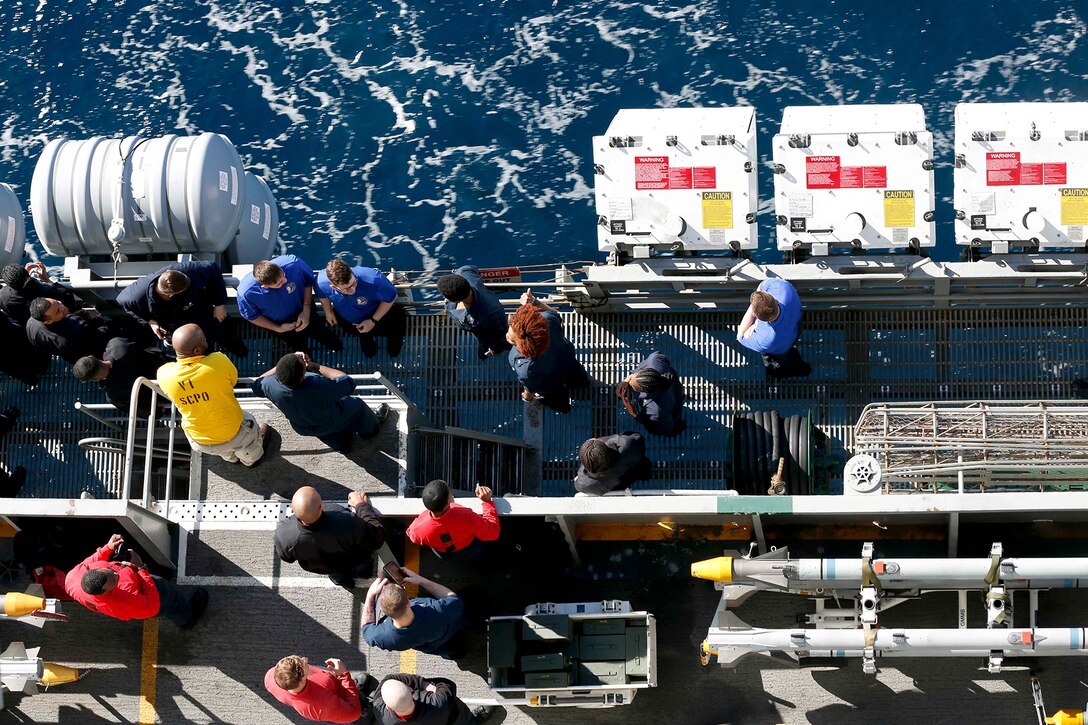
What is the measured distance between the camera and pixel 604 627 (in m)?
9.75

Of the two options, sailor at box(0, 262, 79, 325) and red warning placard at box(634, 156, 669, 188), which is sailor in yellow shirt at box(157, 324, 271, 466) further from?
red warning placard at box(634, 156, 669, 188)

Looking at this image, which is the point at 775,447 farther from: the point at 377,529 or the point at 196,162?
the point at 196,162

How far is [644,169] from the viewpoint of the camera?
12.7 meters

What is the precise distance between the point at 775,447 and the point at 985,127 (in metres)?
3.85

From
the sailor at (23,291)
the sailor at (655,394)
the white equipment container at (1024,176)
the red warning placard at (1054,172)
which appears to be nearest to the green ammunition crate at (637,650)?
the sailor at (655,394)

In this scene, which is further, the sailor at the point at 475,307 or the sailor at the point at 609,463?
the sailor at the point at 475,307

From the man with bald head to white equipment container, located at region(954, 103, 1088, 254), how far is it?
670 cm

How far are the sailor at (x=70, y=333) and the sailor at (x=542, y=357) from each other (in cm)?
448

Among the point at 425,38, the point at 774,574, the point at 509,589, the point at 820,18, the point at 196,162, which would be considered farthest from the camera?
the point at 425,38

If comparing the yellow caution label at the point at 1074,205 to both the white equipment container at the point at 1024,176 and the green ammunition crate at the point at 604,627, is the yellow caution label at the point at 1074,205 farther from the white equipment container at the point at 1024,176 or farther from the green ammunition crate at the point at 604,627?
the green ammunition crate at the point at 604,627

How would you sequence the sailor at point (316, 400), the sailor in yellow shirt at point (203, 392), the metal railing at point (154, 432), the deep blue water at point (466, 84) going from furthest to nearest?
1. the deep blue water at point (466, 84)
2. the sailor in yellow shirt at point (203, 392)
3. the sailor at point (316, 400)
4. the metal railing at point (154, 432)

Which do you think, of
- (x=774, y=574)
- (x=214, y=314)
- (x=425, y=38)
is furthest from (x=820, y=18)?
(x=774, y=574)

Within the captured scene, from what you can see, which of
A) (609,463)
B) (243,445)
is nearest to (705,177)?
(609,463)

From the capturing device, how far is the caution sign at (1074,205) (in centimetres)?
1214
